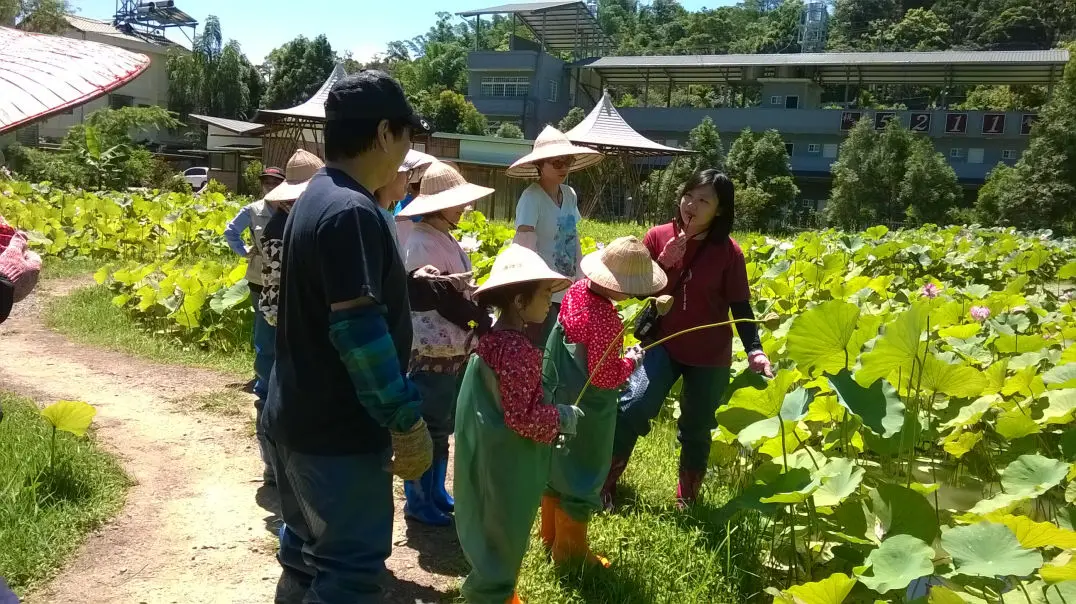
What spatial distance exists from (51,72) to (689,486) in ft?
8.28

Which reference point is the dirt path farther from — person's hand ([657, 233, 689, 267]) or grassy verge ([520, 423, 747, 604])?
person's hand ([657, 233, 689, 267])

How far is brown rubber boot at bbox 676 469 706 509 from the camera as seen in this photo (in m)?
3.30

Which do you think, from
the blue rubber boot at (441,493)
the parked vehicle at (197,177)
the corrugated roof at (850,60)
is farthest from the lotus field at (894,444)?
the corrugated roof at (850,60)

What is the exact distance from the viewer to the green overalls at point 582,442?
2674 mm

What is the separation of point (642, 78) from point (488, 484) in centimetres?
3416

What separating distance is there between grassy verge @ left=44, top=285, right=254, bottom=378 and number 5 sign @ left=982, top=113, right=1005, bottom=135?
2909 cm

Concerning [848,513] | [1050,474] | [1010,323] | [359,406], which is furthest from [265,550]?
[1010,323]

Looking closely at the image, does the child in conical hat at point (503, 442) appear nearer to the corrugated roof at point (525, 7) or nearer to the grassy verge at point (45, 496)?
the grassy verge at point (45, 496)

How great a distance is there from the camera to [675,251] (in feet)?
10.4

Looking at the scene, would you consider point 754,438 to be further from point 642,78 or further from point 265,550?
point 642,78

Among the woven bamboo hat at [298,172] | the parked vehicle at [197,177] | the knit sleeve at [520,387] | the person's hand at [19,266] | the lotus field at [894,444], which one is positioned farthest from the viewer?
the parked vehicle at [197,177]

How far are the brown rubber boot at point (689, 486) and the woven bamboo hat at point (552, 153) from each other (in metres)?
1.37

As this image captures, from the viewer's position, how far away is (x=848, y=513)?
2504mm

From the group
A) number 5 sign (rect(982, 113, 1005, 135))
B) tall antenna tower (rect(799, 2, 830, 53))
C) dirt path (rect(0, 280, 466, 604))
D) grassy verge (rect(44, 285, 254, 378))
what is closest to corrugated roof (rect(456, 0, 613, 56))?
tall antenna tower (rect(799, 2, 830, 53))
